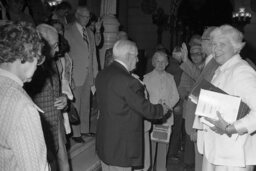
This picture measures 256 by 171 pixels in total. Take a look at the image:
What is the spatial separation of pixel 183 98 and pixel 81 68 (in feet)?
4.70

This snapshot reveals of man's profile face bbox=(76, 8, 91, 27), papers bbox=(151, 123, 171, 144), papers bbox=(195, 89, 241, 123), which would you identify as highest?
man's profile face bbox=(76, 8, 91, 27)

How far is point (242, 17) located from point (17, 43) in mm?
12202

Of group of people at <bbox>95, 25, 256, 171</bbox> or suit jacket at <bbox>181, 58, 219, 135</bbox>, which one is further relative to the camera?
suit jacket at <bbox>181, 58, 219, 135</bbox>

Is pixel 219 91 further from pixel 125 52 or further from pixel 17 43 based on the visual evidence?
pixel 17 43

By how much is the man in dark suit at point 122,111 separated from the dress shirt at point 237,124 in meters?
0.66

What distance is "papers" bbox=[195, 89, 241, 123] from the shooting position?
7.56 feet

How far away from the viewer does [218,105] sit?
235 centimetres

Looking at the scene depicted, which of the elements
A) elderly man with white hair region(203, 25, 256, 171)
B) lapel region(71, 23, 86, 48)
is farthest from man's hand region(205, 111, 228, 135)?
lapel region(71, 23, 86, 48)

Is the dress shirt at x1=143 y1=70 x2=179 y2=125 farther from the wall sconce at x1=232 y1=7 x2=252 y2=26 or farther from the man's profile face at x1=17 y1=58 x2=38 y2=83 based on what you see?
the wall sconce at x1=232 y1=7 x2=252 y2=26

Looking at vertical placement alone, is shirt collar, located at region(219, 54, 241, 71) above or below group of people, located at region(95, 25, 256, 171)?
above

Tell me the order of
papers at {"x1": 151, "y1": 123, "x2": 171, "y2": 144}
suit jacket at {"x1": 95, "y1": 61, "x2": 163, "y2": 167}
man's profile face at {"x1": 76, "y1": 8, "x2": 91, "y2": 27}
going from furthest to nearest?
man's profile face at {"x1": 76, "y1": 8, "x2": 91, "y2": 27}, papers at {"x1": 151, "y1": 123, "x2": 171, "y2": 144}, suit jacket at {"x1": 95, "y1": 61, "x2": 163, "y2": 167}

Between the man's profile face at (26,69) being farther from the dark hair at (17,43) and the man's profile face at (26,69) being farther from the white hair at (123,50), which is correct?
the white hair at (123,50)

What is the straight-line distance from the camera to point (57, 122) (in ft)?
9.39

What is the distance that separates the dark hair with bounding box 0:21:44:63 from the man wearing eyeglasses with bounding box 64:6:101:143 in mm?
2810
